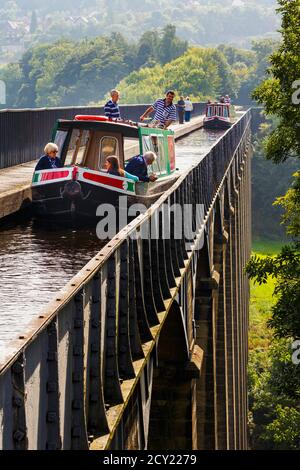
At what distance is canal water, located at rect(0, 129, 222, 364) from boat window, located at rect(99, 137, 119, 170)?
1.42 meters

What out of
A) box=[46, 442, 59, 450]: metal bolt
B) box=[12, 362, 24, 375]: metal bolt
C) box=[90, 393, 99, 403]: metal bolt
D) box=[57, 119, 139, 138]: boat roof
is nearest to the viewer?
box=[12, 362, 24, 375]: metal bolt

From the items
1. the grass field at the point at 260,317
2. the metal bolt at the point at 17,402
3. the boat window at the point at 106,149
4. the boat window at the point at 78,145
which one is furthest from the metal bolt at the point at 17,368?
the grass field at the point at 260,317

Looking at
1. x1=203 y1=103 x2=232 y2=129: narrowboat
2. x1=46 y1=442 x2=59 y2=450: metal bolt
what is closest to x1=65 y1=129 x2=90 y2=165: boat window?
x1=46 y1=442 x2=59 y2=450: metal bolt

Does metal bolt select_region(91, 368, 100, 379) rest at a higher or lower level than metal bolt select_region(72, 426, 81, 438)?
higher

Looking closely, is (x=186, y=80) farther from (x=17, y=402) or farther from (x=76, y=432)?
(x=17, y=402)

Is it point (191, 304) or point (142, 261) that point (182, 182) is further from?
point (142, 261)

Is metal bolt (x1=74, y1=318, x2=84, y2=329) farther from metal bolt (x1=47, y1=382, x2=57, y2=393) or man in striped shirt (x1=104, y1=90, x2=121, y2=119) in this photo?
man in striped shirt (x1=104, y1=90, x2=121, y2=119)

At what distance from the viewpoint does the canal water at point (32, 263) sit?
8.51 m

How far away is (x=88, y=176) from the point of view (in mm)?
14750

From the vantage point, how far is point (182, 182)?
44.5ft

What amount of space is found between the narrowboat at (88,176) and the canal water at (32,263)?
39cm

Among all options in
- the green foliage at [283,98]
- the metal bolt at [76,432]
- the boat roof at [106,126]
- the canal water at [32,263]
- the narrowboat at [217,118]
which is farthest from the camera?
the narrowboat at [217,118]

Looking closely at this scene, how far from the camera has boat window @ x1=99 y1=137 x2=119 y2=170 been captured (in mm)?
16281

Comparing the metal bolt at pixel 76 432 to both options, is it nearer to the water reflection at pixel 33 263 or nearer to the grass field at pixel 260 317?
the water reflection at pixel 33 263
